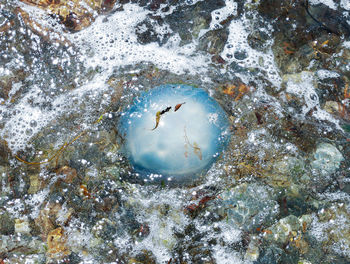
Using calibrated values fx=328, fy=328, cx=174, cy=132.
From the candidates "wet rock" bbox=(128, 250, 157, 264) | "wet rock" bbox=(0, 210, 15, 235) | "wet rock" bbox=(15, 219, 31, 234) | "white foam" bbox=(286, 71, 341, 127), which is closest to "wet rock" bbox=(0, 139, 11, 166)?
"wet rock" bbox=(0, 210, 15, 235)

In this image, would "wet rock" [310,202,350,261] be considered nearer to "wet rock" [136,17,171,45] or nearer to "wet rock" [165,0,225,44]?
"wet rock" [165,0,225,44]

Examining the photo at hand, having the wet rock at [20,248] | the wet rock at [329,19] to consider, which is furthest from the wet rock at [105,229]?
the wet rock at [329,19]

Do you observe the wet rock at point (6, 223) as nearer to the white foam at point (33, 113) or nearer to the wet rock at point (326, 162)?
the white foam at point (33, 113)

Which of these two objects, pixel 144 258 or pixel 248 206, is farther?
pixel 248 206

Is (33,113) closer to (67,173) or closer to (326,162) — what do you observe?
(67,173)

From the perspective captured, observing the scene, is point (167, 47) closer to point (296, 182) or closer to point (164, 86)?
point (164, 86)

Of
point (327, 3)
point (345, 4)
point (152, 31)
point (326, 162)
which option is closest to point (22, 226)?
point (152, 31)
